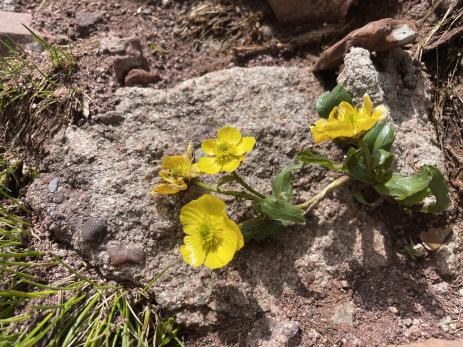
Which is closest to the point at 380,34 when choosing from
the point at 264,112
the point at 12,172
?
the point at 264,112

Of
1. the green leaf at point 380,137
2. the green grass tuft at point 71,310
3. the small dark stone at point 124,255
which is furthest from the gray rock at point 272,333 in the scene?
the green leaf at point 380,137

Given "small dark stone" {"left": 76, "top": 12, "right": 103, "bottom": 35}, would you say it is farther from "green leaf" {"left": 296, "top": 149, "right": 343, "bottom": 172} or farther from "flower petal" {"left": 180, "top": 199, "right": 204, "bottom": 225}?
"green leaf" {"left": 296, "top": 149, "right": 343, "bottom": 172}

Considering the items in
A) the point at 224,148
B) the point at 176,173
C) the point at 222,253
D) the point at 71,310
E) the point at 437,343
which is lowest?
the point at 71,310

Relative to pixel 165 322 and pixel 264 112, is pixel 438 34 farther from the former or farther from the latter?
pixel 165 322

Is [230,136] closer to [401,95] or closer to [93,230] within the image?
[93,230]

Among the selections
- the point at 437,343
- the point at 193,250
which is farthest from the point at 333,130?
the point at 437,343

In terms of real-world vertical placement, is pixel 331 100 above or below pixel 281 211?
above

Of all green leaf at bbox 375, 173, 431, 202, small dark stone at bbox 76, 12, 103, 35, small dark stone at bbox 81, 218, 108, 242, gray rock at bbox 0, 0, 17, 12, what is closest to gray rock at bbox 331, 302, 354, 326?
green leaf at bbox 375, 173, 431, 202
